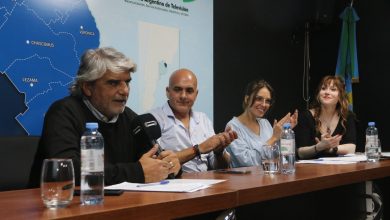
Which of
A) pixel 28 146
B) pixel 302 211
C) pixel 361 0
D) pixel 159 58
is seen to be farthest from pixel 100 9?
pixel 361 0

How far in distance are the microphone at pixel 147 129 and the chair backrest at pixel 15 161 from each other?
0.74 meters

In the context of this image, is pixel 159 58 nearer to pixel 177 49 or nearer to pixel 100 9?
pixel 177 49

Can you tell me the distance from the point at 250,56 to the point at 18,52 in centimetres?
250

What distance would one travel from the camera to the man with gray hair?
1866mm

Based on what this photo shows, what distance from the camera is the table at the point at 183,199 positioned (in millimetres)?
1146

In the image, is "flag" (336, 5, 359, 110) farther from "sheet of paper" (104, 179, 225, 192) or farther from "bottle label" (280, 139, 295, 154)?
"sheet of paper" (104, 179, 225, 192)

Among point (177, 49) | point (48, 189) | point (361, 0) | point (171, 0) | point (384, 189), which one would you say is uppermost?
point (361, 0)

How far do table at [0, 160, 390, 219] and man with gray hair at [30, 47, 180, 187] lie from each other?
27 centimetres

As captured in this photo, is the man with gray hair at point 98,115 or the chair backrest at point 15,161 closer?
the man with gray hair at point 98,115

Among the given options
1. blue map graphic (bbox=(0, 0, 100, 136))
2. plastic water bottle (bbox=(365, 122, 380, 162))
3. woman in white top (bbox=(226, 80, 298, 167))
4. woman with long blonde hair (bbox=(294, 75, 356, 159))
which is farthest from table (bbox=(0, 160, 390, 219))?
woman with long blonde hair (bbox=(294, 75, 356, 159))

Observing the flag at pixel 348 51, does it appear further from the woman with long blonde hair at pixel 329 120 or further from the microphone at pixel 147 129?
the microphone at pixel 147 129

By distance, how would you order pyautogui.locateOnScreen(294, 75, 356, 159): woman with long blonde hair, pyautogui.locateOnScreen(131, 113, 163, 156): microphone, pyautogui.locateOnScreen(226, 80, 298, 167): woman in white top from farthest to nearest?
1. pyautogui.locateOnScreen(294, 75, 356, 159): woman with long blonde hair
2. pyautogui.locateOnScreen(226, 80, 298, 167): woman in white top
3. pyautogui.locateOnScreen(131, 113, 163, 156): microphone

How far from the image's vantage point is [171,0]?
3709mm

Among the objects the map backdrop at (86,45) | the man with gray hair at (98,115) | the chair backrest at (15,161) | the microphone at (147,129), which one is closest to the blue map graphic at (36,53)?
the map backdrop at (86,45)
